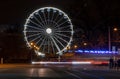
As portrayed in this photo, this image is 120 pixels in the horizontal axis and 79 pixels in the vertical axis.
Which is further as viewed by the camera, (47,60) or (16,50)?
(16,50)

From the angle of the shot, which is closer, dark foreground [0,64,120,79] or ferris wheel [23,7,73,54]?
dark foreground [0,64,120,79]

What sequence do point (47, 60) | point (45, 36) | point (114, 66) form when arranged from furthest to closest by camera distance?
point (47, 60)
point (45, 36)
point (114, 66)

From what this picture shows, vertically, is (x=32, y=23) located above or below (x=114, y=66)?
above

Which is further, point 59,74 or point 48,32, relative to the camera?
point 48,32

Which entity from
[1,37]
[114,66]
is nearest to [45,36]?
[114,66]

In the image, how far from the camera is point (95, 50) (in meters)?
115

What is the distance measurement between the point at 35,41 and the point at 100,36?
3623 centimetres

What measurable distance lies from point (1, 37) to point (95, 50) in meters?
24.0

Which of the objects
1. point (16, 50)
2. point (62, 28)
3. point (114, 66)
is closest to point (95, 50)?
point (16, 50)

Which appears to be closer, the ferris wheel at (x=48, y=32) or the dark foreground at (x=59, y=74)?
the dark foreground at (x=59, y=74)

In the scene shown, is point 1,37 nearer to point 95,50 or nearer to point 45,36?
point 95,50

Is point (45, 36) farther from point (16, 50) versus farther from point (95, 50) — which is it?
point (95, 50)

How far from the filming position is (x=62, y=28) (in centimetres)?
8375

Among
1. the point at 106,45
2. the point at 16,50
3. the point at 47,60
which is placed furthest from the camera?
the point at 106,45
